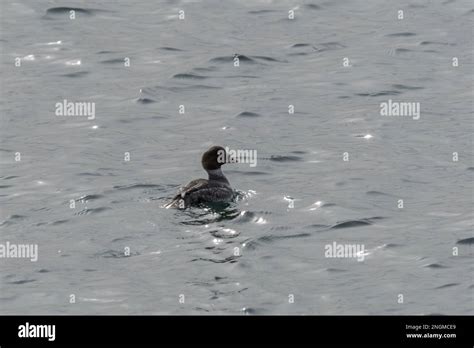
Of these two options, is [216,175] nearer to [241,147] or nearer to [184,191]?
[184,191]

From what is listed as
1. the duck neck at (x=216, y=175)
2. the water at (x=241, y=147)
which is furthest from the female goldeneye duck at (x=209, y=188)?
the water at (x=241, y=147)

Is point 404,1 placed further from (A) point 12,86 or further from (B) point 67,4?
(A) point 12,86

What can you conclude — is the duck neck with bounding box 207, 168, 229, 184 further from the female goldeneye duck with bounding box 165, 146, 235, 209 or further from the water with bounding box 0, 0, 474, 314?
the water with bounding box 0, 0, 474, 314

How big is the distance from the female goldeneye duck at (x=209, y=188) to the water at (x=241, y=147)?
302 millimetres

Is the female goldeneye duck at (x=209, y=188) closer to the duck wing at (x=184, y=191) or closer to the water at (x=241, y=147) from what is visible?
the duck wing at (x=184, y=191)

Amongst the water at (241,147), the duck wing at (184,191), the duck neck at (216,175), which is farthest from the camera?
the duck neck at (216,175)

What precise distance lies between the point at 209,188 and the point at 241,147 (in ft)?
11.1

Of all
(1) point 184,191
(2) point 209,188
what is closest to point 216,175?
(2) point 209,188

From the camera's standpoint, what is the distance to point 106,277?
1931 cm

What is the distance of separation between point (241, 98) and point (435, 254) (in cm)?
910

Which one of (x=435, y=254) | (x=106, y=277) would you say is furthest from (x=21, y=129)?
(x=435, y=254)

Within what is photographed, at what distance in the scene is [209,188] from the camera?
2245 centimetres

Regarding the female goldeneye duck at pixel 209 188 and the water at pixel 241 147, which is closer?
the water at pixel 241 147

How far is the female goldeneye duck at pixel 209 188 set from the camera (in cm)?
2216
